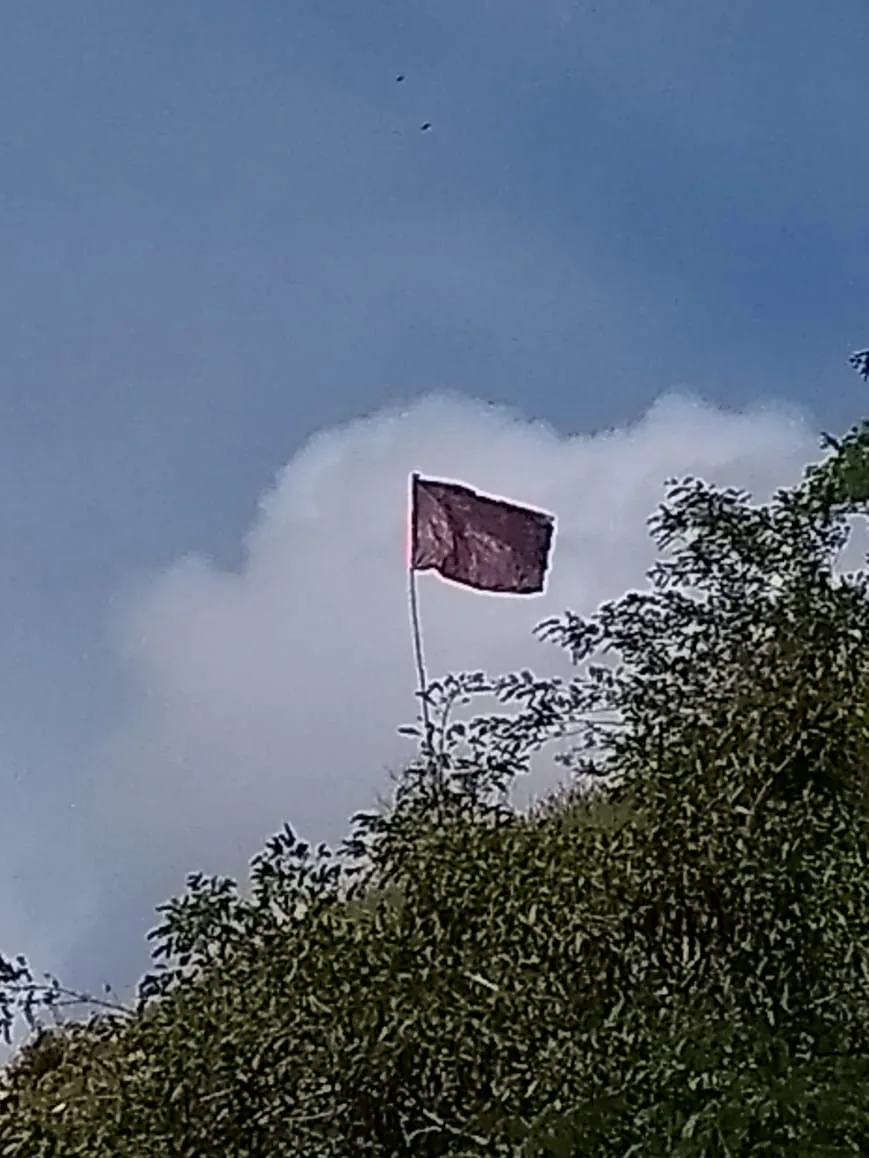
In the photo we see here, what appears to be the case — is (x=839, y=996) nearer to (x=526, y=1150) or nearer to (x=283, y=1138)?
(x=526, y=1150)

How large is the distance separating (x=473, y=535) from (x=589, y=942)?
1.88 m

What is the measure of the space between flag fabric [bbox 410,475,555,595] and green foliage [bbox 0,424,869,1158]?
3.50ft

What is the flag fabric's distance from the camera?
4.45 meters

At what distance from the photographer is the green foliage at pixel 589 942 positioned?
103 inches

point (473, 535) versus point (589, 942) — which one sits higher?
point (473, 535)

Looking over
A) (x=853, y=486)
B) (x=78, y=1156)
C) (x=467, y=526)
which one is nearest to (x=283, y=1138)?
(x=78, y=1156)

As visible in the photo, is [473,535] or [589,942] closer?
[589,942]

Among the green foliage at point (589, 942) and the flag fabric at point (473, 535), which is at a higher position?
the flag fabric at point (473, 535)

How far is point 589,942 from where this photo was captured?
2848 mm

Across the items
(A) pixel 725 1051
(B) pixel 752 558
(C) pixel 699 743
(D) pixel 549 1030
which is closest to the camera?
(A) pixel 725 1051

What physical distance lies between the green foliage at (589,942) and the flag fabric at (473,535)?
3.50 ft

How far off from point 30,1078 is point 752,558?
199cm

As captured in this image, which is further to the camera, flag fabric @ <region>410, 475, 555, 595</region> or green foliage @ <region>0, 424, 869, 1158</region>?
flag fabric @ <region>410, 475, 555, 595</region>

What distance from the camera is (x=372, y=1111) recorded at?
2883 mm
